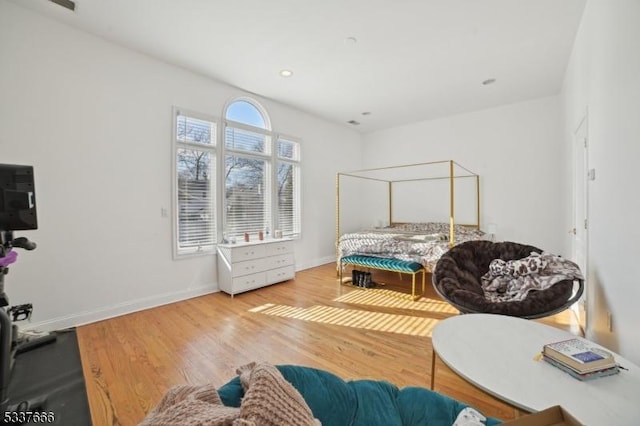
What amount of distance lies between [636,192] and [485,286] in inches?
53.6

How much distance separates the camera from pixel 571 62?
10.9 feet

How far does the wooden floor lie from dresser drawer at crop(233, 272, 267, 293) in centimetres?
11

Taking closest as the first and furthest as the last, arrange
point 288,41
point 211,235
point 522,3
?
1. point 522,3
2. point 288,41
3. point 211,235

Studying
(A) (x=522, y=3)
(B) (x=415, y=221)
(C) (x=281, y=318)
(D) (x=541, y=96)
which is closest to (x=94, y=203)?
(C) (x=281, y=318)

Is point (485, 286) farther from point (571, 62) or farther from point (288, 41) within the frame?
point (288, 41)

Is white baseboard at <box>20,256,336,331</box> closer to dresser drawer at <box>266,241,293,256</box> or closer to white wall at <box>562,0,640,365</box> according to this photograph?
dresser drawer at <box>266,241,293,256</box>

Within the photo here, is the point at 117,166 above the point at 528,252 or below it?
above

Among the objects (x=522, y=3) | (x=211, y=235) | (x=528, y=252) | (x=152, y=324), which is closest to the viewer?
(x=522, y=3)

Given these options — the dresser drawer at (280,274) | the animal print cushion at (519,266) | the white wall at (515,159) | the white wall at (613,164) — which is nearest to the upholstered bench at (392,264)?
the dresser drawer at (280,274)

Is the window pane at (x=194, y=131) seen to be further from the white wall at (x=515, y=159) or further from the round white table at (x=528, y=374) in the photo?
the white wall at (x=515, y=159)

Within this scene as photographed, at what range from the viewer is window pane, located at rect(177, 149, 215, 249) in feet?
11.9

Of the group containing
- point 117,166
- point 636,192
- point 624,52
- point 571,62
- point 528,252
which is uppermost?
point 571,62

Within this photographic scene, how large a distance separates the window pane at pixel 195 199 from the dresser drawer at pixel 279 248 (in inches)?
31.8

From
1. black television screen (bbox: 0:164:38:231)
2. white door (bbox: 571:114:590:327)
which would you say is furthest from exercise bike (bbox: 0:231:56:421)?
white door (bbox: 571:114:590:327)
